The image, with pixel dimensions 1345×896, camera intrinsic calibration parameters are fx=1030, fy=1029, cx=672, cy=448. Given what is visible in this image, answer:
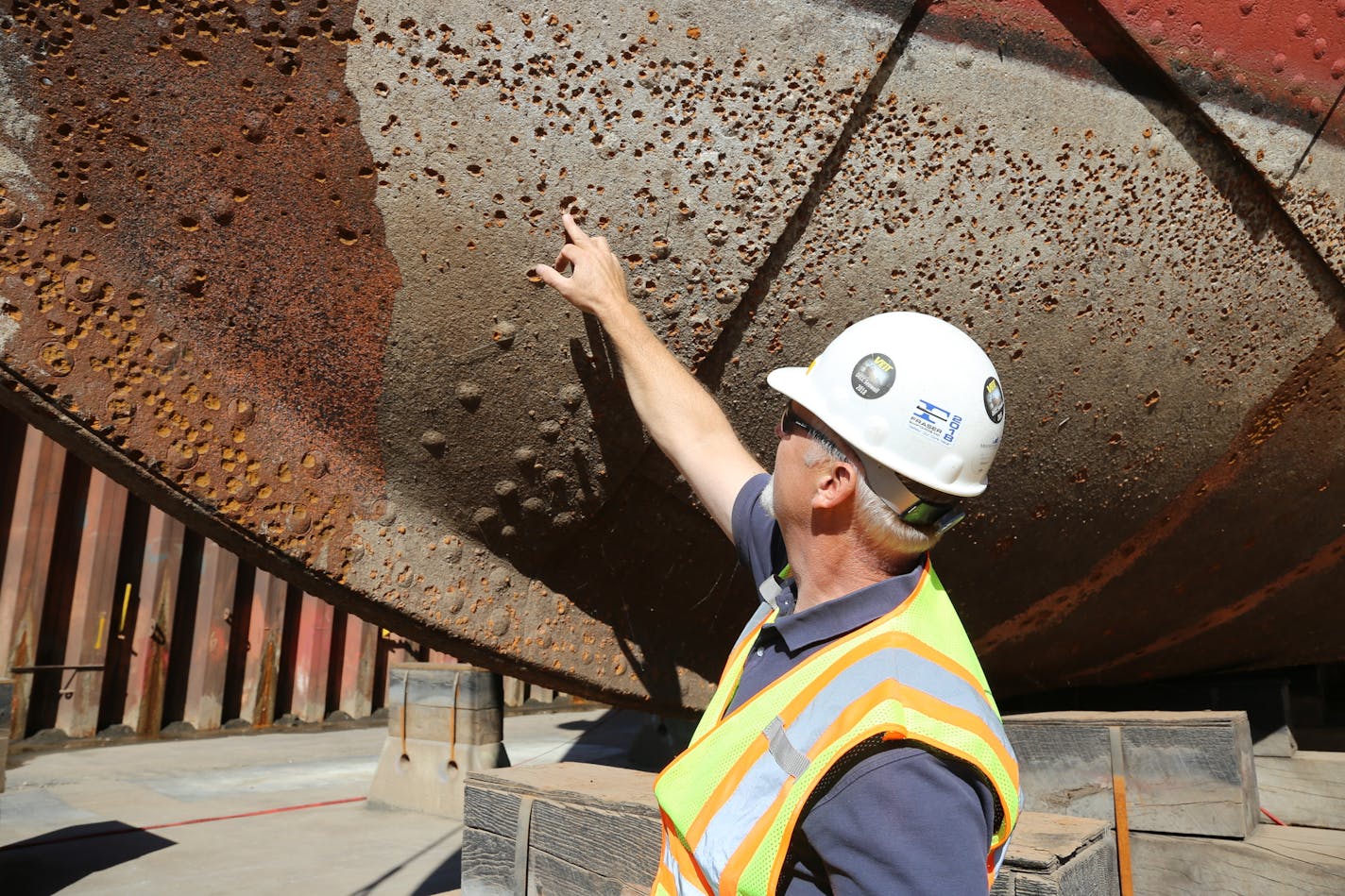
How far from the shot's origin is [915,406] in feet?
3.85

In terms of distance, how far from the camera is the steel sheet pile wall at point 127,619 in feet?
23.8

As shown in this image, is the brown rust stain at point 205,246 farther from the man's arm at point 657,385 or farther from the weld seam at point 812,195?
the weld seam at point 812,195

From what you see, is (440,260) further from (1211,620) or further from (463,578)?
(1211,620)

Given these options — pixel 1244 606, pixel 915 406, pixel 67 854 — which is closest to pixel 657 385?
pixel 915 406

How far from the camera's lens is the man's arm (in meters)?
1.59

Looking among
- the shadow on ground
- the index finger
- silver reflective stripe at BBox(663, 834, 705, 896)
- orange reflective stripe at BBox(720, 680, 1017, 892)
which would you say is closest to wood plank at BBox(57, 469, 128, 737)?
the shadow on ground

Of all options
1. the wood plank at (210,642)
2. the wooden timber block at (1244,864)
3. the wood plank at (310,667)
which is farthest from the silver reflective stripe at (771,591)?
the wood plank at (310,667)

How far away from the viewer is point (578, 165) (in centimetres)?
159

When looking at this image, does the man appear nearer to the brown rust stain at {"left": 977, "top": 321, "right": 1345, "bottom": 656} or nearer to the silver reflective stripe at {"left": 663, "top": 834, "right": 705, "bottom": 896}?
the silver reflective stripe at {"left": 663, "top": 834, "right": 705, "bottom": 896}

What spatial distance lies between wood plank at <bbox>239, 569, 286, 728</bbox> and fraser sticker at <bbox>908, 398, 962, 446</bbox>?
8.32 metres

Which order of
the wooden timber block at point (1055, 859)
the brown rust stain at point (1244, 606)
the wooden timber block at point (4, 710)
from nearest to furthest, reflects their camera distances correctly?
the wooden timber block at point (1055, 859)
the brown rust stain at point (1244, 606)
the wooden timber block at point (4, 710)

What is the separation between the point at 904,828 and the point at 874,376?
0.52 m

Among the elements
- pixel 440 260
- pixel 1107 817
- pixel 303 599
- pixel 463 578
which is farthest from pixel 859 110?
pixel 303 599

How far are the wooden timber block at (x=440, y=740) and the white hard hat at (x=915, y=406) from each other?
4.90 m
